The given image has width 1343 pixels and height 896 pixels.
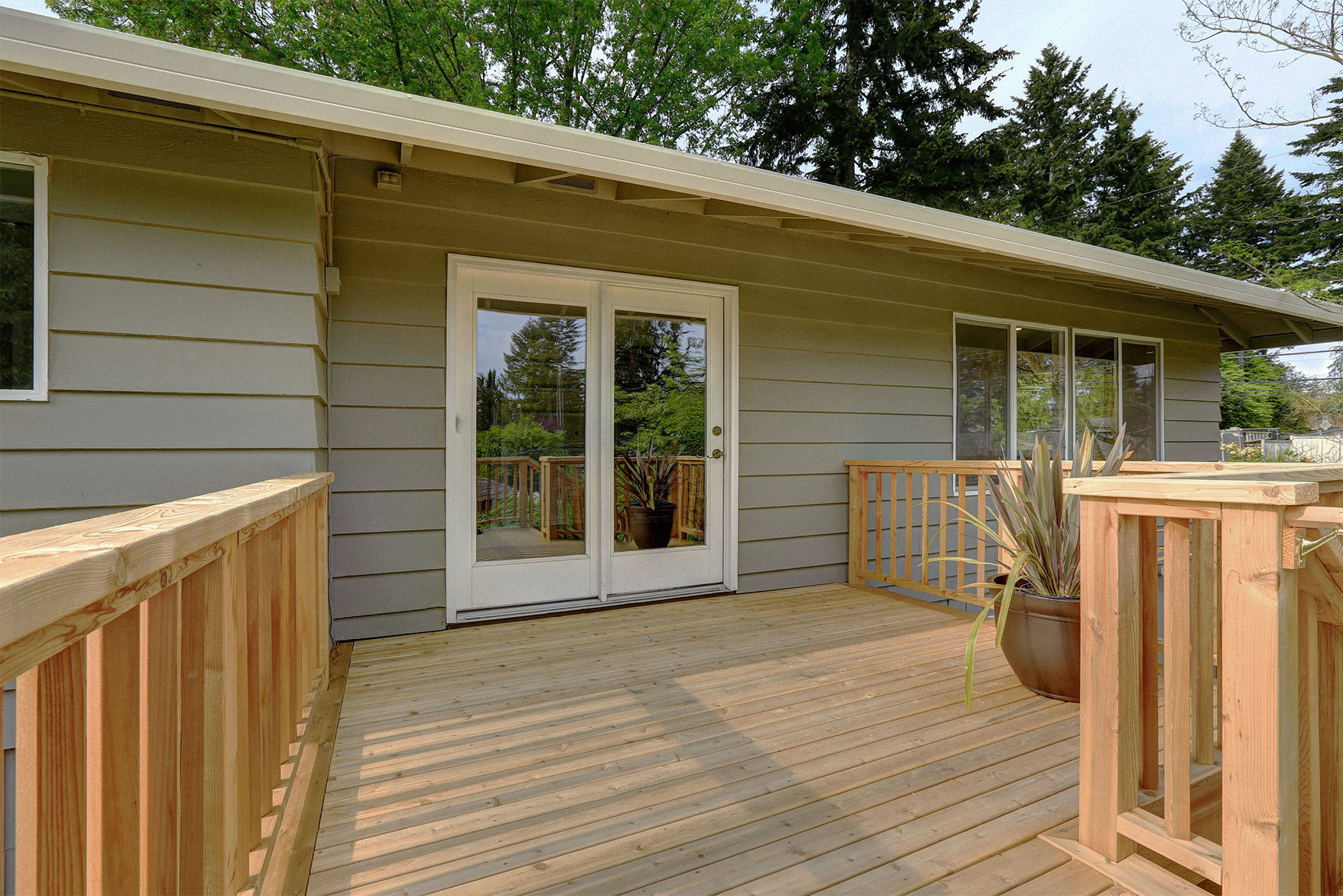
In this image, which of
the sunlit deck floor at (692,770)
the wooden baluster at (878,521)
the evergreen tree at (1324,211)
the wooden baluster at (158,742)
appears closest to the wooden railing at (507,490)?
the sunlit deck floor at (692,770)

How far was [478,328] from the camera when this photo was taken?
11.8 ft

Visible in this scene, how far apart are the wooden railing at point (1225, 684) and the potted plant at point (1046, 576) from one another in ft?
2.03

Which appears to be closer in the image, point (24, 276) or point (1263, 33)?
point (24, 276)

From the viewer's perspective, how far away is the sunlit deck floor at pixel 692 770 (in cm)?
166

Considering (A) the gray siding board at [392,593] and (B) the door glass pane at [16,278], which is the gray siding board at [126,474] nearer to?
(B) the door glass pane at [16,278]

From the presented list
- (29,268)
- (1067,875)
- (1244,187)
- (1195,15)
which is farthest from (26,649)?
(1244,187)

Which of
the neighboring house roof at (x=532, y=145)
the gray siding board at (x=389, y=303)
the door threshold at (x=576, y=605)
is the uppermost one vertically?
the neighboring house roof at (x=532, y=145)

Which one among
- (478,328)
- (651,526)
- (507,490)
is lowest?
(651,526)

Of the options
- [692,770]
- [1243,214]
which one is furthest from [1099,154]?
[692,770]

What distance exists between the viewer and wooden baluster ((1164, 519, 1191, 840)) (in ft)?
5.21

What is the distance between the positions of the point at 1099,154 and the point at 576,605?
1838cm

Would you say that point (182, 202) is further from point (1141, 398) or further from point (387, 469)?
point (1141, 398)

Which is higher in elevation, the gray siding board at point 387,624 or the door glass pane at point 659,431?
the door glass pane at point 659,431

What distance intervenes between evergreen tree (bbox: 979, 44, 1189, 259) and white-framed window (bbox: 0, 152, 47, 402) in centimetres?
1792
